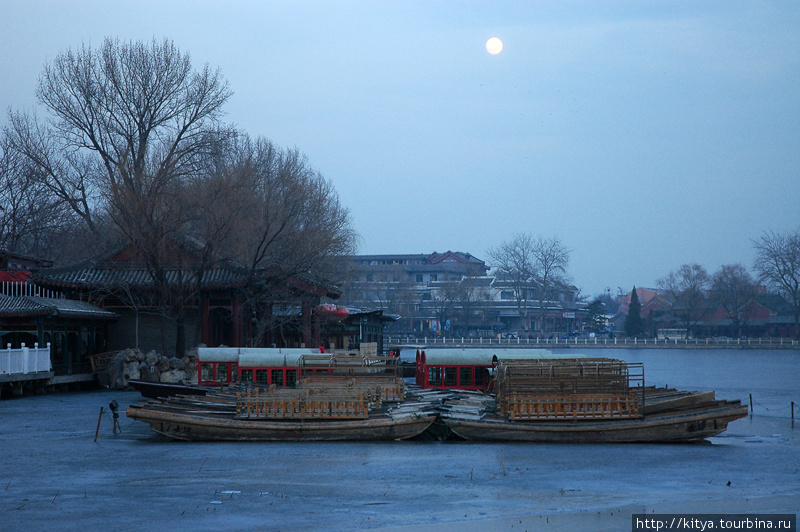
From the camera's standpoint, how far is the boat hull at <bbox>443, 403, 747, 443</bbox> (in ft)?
84.7

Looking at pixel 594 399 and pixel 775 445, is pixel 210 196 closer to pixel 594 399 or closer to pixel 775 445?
pixel 594 399

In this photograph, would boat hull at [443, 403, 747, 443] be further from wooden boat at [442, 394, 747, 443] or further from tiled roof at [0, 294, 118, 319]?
tiled roof at [0, 294, 118, 319]

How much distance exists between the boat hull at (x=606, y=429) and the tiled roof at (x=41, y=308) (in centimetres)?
2715

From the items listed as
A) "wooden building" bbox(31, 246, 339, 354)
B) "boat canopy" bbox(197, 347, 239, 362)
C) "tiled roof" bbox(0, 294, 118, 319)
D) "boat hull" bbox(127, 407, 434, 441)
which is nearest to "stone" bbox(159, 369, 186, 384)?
"wooden building" bbox(31, 246, 339, 354)

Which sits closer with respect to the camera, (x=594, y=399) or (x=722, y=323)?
(x=594, y=399)

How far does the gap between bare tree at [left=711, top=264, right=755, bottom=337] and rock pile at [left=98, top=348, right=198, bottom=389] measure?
340ft

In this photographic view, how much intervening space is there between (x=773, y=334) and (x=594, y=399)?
121786 mm

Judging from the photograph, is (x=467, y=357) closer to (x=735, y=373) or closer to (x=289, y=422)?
(x=289, y=422)

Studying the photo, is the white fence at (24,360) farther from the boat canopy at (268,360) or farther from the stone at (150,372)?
the boat canopy at (268,360)

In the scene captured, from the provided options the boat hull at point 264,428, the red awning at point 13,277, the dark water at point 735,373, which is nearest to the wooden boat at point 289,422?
the boat hull at point 264,428

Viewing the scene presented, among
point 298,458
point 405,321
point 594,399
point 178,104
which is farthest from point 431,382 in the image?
point 405,321

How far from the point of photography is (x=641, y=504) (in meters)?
17.2

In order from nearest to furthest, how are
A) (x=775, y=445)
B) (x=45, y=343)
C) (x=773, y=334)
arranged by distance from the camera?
(x=775, y=445) → (x=45, y=343) → (x=773, y=334)

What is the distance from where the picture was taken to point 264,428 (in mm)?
25766
